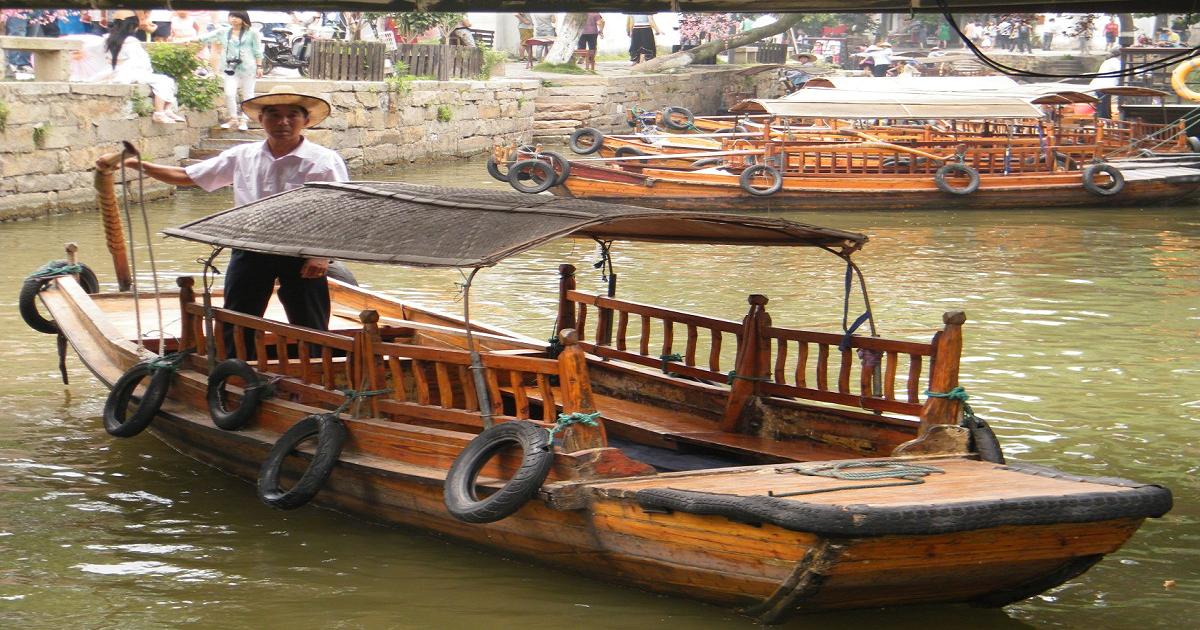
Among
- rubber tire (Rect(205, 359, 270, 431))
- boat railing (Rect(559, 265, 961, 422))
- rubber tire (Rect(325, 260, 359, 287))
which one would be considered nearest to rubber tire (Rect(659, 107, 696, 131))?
rubber tire (Rect(325, 260, 359, 287))

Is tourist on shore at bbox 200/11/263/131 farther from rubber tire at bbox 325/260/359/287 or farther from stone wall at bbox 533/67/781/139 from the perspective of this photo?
stone wall at bbox 533/67/781/139

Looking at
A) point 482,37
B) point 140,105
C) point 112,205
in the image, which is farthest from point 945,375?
point 482,37

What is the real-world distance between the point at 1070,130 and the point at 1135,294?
29.2 feet

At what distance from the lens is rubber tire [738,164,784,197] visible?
16297 millimetres

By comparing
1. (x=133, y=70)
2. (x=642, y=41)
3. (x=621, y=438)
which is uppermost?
(x=642, y=41)

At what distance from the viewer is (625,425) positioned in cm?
597

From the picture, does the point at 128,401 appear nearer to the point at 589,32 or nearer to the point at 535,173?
the point at 535,173

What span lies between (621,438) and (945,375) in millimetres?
1524

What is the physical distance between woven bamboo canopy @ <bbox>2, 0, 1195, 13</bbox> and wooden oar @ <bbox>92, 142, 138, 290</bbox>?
2.49 feet

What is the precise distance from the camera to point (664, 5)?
671cm

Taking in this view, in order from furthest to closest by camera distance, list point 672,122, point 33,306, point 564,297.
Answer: point 672,122 < point 33,306 < point 564,297

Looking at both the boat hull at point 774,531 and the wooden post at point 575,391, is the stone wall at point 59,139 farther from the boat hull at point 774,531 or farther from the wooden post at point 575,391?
the wooden post at point 575,391

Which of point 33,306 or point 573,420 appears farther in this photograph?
point 33,306

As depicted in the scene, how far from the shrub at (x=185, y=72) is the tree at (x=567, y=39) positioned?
13.8 m
